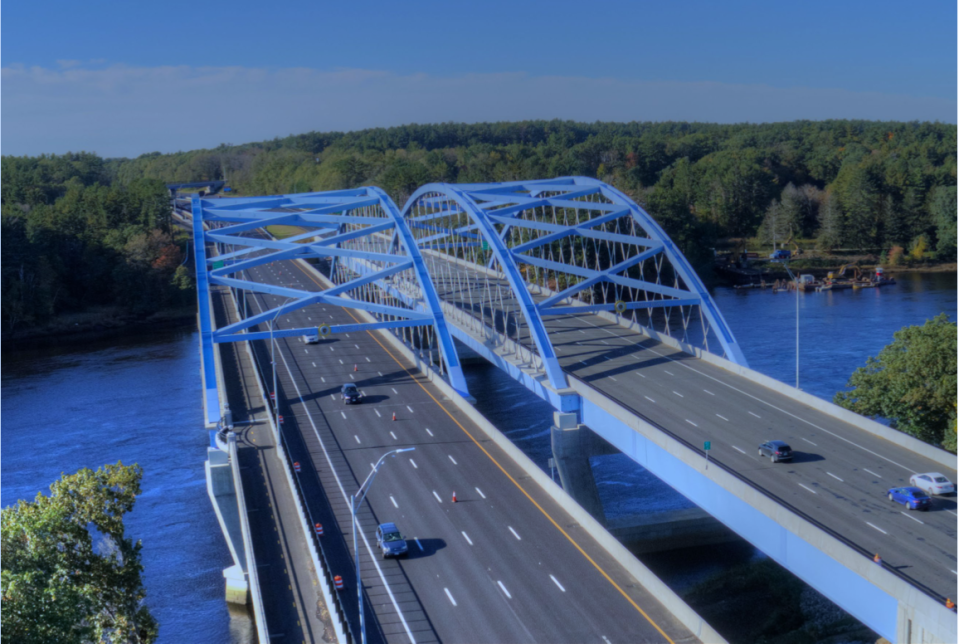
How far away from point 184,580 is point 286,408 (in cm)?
1198

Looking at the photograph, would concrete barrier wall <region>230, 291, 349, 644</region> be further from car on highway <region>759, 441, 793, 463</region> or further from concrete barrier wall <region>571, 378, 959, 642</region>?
car on highway <region>759, 441, 793, 463</region>

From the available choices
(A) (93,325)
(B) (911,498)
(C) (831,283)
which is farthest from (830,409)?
(A) (93,325)

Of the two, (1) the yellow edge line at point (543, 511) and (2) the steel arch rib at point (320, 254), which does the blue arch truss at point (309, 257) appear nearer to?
(2) the steel arch rib at point (320, 254)

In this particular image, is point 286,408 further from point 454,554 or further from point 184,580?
point 454,554

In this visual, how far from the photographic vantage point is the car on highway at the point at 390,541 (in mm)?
31688

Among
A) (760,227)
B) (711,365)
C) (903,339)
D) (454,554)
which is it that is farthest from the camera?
(760,227)

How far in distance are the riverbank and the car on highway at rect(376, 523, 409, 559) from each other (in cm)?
8807

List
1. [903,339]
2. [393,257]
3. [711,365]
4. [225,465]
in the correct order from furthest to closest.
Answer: [393,257] → [711,365] → [903,339] → [225,465]

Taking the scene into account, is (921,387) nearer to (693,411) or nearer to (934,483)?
(693,411)

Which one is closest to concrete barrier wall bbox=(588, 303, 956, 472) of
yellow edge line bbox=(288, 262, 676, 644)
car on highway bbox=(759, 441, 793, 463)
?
car on highway bbox=(759, 441, 793, 463)

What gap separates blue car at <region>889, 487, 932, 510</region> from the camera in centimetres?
3131

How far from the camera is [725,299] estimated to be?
11819 cm

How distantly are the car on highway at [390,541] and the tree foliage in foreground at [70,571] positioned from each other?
25.7ft

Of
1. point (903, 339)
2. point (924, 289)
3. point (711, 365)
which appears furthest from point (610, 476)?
point (924, 289)
